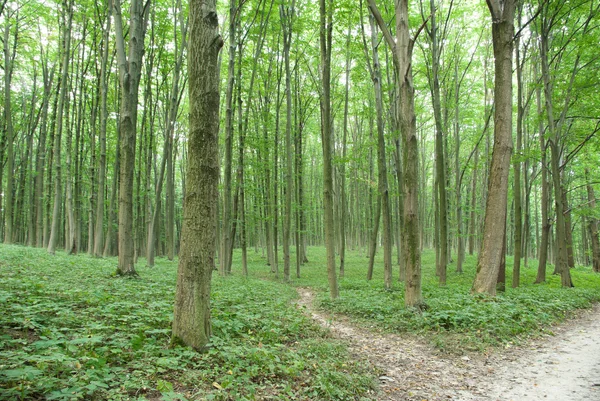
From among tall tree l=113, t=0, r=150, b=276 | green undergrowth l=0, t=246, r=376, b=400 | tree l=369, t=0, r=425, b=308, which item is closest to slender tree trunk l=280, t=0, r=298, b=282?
tall tree l=113, t=0, r=150, b=276

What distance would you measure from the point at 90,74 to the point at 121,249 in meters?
14.7

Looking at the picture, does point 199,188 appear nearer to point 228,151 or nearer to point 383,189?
point 383,189

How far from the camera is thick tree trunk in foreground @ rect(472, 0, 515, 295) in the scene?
794 cm

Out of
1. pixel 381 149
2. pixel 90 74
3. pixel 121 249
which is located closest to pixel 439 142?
pixel 381 149

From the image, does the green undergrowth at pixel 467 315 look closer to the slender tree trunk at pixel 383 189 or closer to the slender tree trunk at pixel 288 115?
the slender tree trunk at pixel 383 189

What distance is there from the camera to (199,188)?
148 inches

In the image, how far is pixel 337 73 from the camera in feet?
61.5

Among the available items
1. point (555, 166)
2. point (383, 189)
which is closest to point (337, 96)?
point (383, 189)

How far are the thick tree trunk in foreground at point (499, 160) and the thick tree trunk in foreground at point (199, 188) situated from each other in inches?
277

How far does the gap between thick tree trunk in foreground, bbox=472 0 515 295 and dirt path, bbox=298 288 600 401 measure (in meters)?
1.92

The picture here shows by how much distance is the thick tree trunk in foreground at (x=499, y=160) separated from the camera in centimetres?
794

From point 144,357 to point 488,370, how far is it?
4567 millimetres

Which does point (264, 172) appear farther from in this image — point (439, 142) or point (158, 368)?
point (158, 368)

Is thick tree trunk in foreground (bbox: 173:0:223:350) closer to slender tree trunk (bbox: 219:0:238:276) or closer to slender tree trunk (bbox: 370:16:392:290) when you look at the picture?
slender tree trunk (bbox: 370:16:392:290)
